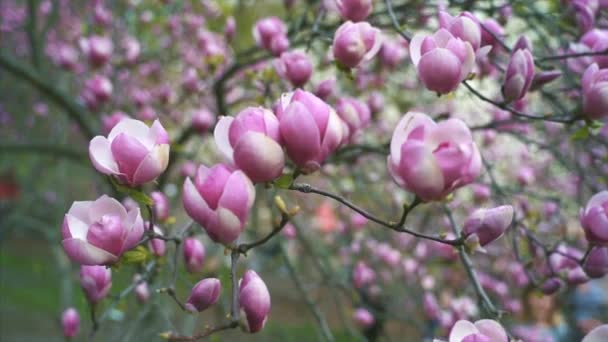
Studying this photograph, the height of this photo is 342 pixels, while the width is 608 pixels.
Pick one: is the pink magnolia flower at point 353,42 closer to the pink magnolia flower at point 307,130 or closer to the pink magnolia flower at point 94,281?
the pink magnolia flower at point 307,130

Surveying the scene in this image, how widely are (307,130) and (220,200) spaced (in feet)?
0.44

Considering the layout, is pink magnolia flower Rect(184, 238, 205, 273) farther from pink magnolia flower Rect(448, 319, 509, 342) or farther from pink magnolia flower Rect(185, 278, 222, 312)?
pink magnolia flower Rect(448, 319, 509, 342)

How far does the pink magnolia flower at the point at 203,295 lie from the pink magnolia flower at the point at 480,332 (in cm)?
32

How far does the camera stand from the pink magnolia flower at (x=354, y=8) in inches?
39.1

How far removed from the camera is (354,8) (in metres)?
1.00

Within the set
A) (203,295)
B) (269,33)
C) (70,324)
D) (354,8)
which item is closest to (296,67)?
(354,8)

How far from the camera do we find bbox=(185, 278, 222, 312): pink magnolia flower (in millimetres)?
718

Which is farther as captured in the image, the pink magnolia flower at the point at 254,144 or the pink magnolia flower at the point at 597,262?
the pink magnolia flower at the point at 597,262

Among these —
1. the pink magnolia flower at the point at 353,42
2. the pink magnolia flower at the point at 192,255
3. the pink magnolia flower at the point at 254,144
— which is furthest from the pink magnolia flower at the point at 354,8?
the pink magnolia flower at the point at 192,255

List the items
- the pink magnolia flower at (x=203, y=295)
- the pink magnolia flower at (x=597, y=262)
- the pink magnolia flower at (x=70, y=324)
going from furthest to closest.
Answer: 1. the pink magnolia flower at (x=70, y=324)
2. the pink magnolia flower at (x=597, y=262)
3. the pink magnolia flower at (x=203, y=295)

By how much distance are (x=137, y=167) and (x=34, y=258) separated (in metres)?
11.9

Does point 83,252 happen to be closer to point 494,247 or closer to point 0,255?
point 494,247

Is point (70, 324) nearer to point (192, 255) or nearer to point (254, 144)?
point (192, 255)

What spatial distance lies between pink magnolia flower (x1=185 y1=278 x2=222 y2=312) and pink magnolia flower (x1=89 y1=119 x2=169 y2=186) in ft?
0.51
